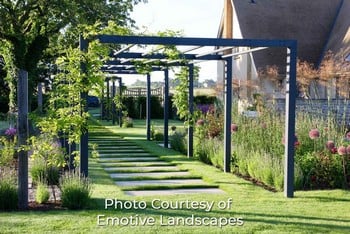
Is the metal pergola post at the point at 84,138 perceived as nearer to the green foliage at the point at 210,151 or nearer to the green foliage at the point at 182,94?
the green foliage at the point at 210,151

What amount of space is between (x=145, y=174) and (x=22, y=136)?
139 inches

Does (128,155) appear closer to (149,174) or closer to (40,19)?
(149,174)

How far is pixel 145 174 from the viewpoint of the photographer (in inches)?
388

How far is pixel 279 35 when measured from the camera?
27156 mm

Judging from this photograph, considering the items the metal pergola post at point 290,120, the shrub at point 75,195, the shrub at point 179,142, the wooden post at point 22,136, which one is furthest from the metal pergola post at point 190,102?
the wooden post at point 22,136

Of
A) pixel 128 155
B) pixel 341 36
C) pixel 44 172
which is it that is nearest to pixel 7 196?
pixel 44 172

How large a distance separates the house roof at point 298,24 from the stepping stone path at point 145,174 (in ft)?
44.3

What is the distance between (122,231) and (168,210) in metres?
1.12

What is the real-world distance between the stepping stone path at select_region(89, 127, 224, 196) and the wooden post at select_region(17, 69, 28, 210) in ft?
3.60


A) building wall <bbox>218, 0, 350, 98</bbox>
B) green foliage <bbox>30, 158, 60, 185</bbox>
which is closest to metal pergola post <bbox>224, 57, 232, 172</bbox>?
green foliage <bbox>30, 158, 60, 185</bbox>

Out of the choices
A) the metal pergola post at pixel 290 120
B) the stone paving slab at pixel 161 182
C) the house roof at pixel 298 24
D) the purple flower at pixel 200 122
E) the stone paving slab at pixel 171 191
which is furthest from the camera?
the house roof at pixel 298 24

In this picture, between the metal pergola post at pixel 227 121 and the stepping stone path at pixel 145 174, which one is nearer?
the stepping stone path at pixel 145 174

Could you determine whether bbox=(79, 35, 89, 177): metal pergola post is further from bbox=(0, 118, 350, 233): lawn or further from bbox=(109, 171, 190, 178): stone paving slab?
bbox=(109, 171, 190, 178): stone paving slab

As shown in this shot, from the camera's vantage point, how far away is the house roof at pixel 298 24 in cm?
2588
